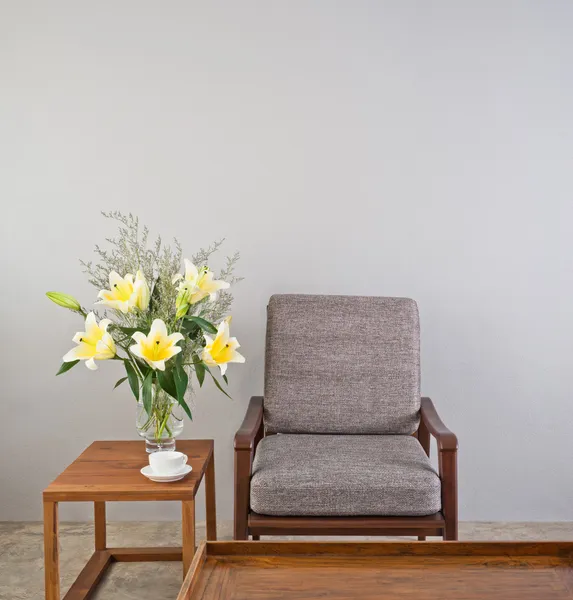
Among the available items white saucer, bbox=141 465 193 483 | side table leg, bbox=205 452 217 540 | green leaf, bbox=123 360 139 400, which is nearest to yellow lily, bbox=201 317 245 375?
green leaf, bbox=123 360 139 400

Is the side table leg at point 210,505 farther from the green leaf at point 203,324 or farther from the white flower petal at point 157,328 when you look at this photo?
the white flower petal at point 157,328

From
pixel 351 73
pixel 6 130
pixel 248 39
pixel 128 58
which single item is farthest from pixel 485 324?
pixel 6 130

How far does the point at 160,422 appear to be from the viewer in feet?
6.95

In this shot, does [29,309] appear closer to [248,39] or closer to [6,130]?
[6,130]

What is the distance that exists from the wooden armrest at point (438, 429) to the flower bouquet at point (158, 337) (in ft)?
2.09

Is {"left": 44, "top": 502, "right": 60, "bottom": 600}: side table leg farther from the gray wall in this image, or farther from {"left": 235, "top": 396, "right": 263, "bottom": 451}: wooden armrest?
the gray wall

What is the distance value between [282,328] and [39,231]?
3.48 feet

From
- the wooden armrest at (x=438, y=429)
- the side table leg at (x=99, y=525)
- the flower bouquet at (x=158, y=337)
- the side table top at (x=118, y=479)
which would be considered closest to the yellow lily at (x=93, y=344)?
the flower bouquet at (x=158, y=337)

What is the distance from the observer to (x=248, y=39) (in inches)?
107

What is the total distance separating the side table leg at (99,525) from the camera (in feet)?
7.91

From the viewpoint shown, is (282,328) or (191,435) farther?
(191,435)

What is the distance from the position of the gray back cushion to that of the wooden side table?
34 centimetres

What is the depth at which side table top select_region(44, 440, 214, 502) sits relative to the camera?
1890 millimetres

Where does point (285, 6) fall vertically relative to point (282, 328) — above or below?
above
